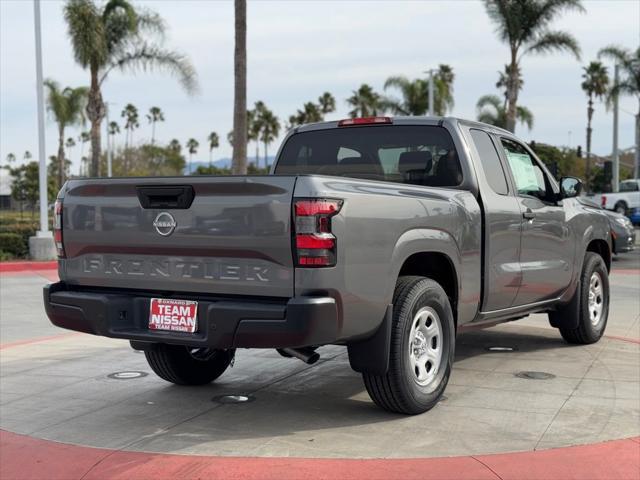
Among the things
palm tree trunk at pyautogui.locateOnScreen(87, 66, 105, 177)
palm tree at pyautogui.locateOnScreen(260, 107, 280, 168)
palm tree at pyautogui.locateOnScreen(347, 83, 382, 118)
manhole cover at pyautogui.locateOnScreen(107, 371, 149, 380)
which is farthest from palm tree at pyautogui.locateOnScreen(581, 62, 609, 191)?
manhole cover at pyautogui.locateOnScreen(107, 371, 149, 380)

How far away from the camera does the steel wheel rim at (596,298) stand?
7.96m

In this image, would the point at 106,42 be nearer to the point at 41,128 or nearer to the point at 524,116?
the point at 41,128

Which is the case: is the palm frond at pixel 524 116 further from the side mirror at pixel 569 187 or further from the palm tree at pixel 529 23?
the side mirror at pixel 569 187

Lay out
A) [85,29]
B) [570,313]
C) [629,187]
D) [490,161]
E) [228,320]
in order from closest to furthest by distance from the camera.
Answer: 1. [228,320]
2. [490,161]
3. [570,313]
4. [85,29]
5. [629,187]

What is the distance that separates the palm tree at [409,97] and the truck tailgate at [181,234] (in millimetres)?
36107

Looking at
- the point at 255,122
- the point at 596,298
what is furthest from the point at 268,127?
the point at 596,298

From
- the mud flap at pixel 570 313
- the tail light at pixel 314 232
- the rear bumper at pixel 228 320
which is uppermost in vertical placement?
the tail light at pixel 314 232

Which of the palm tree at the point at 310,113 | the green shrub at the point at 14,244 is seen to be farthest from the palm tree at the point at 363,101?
the green shrub at the point at 14,244

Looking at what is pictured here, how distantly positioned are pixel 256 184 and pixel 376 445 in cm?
168

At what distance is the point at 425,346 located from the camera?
537 centimetres

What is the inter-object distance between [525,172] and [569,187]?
577 millimetres

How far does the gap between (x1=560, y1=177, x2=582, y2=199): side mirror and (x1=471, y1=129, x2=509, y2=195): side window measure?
39.1 inches

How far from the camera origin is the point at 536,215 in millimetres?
6785

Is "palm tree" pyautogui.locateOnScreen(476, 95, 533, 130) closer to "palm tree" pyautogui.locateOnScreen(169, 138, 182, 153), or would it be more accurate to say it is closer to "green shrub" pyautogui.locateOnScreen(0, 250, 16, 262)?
"green shrub" pyautogui.locateOnScreen(0, 250, 16, 262)
